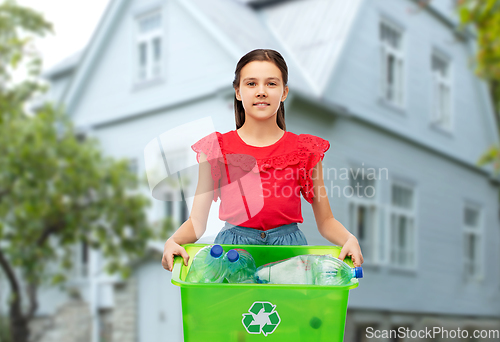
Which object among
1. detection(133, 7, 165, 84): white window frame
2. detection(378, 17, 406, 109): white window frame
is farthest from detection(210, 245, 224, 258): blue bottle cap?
detection(378, 17, 406, 109): white window frame

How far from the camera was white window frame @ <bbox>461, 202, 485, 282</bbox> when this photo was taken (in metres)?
10.9

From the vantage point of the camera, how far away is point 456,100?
11.1 meters

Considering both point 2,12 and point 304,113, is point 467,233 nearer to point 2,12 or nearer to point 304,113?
point 304,113

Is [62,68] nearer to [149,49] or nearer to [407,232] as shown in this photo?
[149,49]

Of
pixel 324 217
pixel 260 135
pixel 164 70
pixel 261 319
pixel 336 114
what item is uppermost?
pixel 164 70

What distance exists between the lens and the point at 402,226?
30.3 feet

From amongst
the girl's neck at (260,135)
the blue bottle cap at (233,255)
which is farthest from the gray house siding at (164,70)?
the blue bottle cap at (233,255)

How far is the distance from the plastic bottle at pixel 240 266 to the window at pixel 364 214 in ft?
22.1

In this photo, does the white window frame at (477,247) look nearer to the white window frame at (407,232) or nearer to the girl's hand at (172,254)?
the white window frame at (407,232)

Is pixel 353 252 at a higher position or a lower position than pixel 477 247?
higher

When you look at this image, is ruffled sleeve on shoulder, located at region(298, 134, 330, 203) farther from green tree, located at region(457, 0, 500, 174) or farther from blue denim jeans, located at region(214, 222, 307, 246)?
green tree, located at region(457, 0, 500, 174)

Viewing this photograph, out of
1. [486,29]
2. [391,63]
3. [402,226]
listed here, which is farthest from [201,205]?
[391,63]

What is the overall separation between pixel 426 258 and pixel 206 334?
353 inches

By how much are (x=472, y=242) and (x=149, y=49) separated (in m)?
7.19
